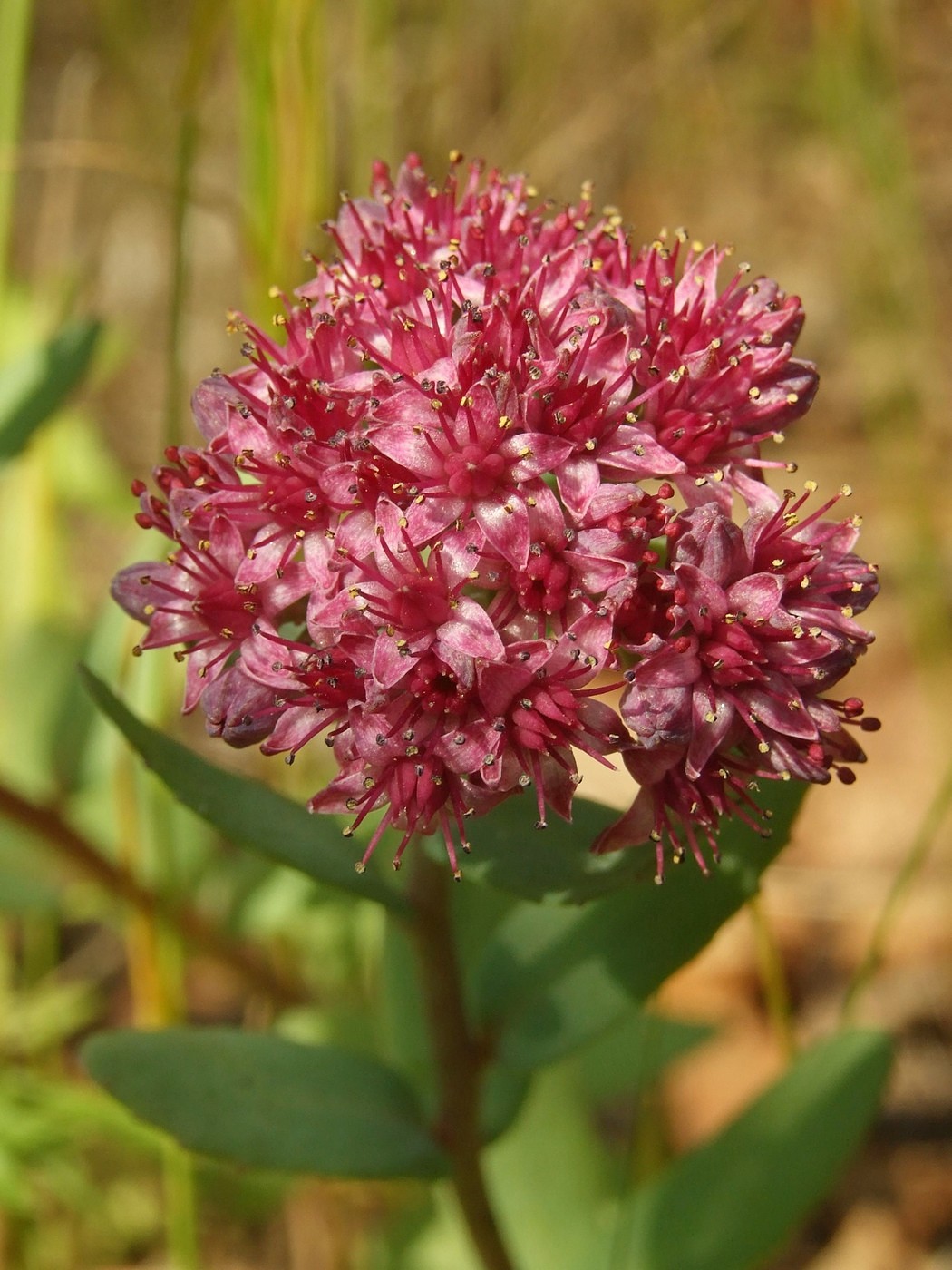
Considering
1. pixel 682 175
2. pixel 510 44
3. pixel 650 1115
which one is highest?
pixel 510 44

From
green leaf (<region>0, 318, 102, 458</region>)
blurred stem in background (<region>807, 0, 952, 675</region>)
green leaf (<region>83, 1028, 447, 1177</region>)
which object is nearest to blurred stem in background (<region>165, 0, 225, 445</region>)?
green leaf (<region>0, 318, 102, 458</region>)

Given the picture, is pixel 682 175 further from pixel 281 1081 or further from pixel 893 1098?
pixel 281 1081

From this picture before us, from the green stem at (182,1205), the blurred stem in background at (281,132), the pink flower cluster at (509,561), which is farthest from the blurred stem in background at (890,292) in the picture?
the green stem at (182,1205)

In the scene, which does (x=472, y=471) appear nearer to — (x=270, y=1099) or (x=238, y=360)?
(x=270, y=1099)

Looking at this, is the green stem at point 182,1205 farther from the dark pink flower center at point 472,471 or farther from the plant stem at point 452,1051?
the dark pink flower center at point 472,471

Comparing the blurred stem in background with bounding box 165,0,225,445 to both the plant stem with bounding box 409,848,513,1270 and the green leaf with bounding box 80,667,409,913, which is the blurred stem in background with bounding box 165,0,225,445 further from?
the plant stem with bounding box 409,848,513,1270

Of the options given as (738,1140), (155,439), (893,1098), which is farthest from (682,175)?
(738,1140)
